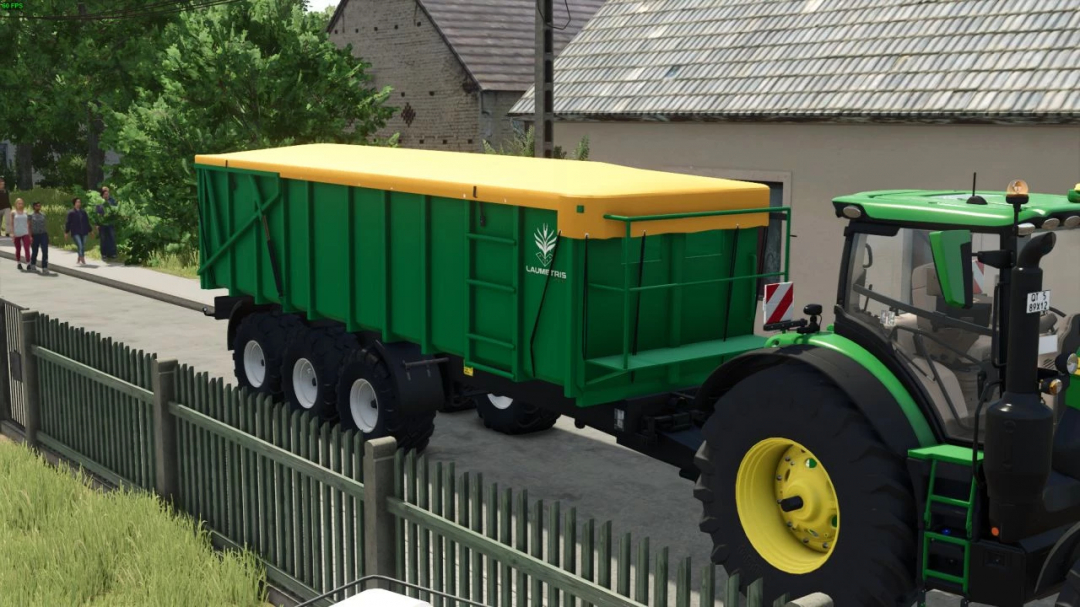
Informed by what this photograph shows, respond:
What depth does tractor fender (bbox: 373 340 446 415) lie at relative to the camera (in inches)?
377

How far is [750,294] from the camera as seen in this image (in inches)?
353

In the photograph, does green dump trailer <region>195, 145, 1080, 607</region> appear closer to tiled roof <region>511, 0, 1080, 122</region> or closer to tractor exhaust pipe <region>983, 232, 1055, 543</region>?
tractor exhaust pipe <region>983, 232, 1055, 543</region>

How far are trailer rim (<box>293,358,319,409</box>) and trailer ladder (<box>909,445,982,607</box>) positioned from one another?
649 centimetres

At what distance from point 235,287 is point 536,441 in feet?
11.7

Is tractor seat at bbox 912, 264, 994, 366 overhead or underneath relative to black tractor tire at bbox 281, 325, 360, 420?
overhead

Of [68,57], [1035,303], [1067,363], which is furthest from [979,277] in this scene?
[68,57]

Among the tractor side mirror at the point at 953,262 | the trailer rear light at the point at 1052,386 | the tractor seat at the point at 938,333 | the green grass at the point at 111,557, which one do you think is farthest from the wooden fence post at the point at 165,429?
the trailer rear light at the point at 1052,386

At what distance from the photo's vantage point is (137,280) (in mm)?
22109

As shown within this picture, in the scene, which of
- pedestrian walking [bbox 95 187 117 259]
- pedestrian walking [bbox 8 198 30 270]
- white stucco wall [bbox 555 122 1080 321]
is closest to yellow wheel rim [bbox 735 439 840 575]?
white stucco wall [bbox 555 122 1080 321]

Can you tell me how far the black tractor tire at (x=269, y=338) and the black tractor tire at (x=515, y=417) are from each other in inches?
77.5

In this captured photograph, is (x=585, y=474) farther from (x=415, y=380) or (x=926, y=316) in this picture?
(x=926, y=316)

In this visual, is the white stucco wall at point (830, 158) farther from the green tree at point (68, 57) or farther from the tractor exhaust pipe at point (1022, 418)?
the green tree at point (68, 57)

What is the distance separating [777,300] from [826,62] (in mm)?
7782

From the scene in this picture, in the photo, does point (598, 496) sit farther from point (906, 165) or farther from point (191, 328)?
point (191, 328)
